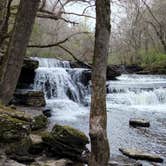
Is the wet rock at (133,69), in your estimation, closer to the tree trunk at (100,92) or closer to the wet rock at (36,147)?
the wet rock at (36,147)

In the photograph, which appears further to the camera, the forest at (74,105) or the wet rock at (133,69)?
the wet rock at (133,69)

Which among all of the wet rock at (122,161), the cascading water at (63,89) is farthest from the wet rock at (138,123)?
the wet rock at (122,161)

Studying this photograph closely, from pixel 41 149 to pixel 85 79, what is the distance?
10863 mm

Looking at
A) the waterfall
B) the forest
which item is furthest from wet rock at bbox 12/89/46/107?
the waterfall

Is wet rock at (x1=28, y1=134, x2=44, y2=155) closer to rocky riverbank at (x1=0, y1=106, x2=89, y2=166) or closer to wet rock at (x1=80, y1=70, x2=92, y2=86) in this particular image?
rocky riverbank at (x1=0, y1=106, x2=89, y2=166)

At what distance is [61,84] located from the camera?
15945mm

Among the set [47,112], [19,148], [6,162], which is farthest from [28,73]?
[6,162]

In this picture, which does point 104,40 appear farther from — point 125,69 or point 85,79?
point 125,69

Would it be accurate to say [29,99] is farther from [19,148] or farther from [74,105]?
[19,148]

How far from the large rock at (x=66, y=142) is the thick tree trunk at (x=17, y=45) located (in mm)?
1387

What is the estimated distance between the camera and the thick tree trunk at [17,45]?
5793 mm

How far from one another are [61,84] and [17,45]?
33.1 ft

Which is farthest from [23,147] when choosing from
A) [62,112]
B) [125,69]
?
[125,69]

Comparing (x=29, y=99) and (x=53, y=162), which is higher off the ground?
(x=29, y=99)
